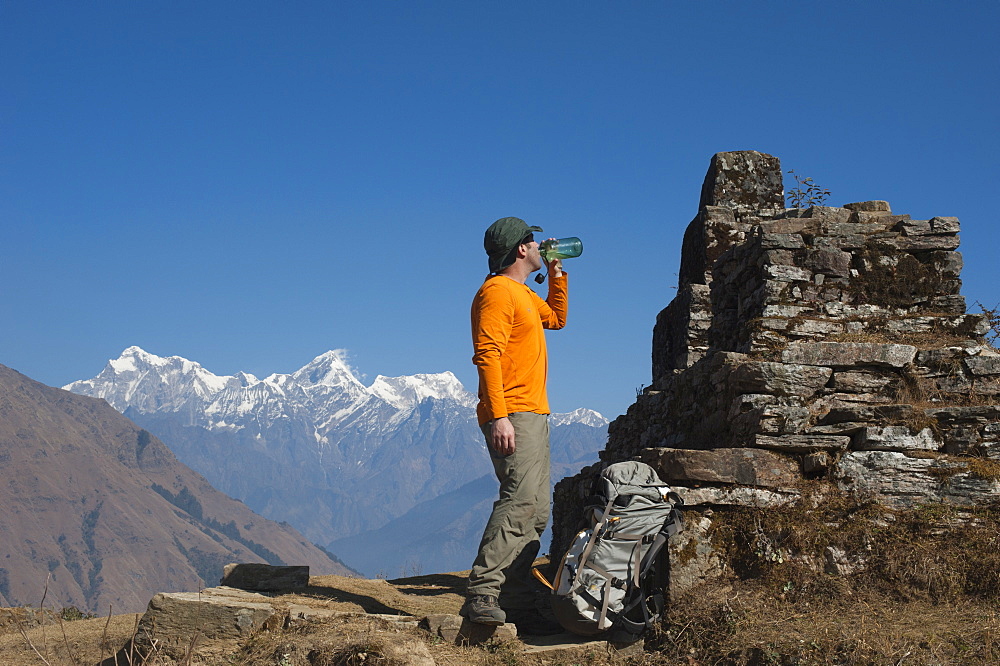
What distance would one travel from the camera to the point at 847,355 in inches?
310

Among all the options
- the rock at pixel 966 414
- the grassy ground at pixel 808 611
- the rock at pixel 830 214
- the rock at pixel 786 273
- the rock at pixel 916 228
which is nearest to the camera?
the grassy ground at pixel 808 611

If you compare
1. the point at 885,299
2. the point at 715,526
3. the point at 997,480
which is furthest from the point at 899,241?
the point at 715,526

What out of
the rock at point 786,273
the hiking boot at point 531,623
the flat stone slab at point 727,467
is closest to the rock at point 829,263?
the rock at point 786,273

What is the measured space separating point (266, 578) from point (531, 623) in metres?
3.17

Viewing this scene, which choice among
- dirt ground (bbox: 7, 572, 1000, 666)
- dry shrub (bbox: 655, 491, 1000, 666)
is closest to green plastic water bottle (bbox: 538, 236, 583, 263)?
dry shrub (bbox: 655, 491, 1000, 666)

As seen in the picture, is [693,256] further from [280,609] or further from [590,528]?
[280,609]

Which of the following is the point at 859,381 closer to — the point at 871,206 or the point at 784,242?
the point at 784,242

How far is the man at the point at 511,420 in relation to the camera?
6.19 metres

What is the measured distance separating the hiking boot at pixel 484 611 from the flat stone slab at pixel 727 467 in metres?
1.67

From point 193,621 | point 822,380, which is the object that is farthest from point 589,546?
point 822,380

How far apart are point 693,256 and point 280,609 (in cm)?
818

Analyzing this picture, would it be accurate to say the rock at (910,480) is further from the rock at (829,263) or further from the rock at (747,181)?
the rock at (747,181)

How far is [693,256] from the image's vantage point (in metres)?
12.5

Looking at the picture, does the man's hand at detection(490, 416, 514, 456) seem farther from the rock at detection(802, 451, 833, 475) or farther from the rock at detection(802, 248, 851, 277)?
the rock at detection(802, 248, 851, 277)
